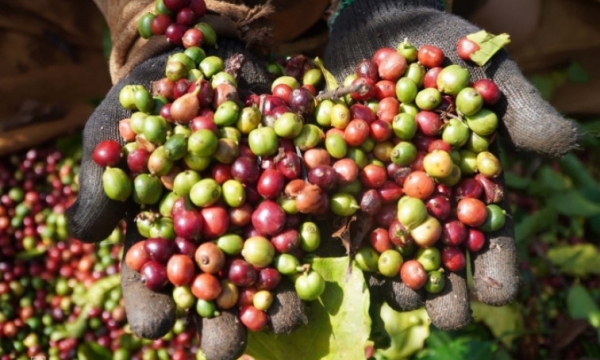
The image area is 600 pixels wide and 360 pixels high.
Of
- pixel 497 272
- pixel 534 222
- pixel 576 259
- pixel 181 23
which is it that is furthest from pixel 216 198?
pixel 576 259

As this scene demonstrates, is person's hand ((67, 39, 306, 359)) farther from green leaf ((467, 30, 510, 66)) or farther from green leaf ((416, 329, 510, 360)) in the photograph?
green leaf ((416, 329, 510, 360))

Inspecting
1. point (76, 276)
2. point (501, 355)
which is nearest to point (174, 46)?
point (76, 276)

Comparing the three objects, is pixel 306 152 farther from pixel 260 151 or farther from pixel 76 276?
pixel 76 276

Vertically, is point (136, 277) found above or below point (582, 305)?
above

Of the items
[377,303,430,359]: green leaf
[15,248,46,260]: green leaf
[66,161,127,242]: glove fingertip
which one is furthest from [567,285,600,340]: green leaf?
[15,248,46,260]: green leaf

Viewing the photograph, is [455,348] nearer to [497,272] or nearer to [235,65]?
[497,272]

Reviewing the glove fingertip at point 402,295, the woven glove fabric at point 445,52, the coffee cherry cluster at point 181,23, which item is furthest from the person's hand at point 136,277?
the woven glove fabric at point 445,52

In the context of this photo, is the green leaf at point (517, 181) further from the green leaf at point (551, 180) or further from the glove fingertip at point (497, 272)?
the glove fingertip at point (497, 272)
